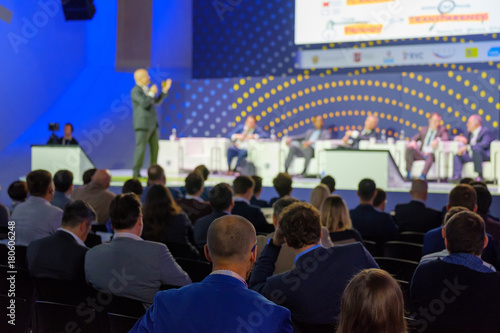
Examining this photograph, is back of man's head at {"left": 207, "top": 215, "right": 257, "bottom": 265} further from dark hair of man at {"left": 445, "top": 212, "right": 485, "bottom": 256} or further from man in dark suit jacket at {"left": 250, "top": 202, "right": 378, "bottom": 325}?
dark hair of man at {"left": 445, "top": 212, "right": 485, "bottom": 256}

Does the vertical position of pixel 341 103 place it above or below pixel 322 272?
above

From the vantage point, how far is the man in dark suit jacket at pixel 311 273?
233 cm

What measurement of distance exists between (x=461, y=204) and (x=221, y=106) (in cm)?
902

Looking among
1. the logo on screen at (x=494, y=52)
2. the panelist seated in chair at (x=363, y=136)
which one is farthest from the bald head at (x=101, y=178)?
the logo on screen at (x=494, y=52)

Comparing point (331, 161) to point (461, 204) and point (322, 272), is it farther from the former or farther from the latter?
point (322, 272)

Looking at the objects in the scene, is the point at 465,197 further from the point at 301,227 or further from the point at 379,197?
the point at 301,227

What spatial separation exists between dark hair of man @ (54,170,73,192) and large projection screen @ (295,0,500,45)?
8.03 metres

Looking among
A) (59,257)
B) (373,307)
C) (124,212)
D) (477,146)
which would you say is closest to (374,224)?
(124,212)

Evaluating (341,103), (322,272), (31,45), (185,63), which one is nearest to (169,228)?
(322,272)

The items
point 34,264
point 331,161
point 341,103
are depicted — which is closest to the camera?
point 34,264

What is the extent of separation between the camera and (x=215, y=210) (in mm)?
4195

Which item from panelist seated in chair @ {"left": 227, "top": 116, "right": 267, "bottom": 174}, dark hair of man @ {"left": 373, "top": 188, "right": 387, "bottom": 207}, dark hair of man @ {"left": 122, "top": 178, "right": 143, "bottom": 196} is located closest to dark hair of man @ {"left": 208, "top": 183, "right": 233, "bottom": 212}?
dark hair of man @ {"left": 122, "top": 178, "right": 143, "bottom": 196}

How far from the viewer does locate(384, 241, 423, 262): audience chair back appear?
152 inches

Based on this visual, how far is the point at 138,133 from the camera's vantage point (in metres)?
8.95
